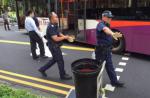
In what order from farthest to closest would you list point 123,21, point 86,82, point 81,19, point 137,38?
1. point 81,19
2. point 123,21
3. point 137,38
4. point 86,82

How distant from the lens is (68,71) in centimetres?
939

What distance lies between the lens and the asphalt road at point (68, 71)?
24.7 feet

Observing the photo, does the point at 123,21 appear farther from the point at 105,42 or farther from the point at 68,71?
the point at 105,42

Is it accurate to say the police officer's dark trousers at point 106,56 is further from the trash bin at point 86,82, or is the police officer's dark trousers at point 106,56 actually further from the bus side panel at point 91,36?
the bus side panel at point 91,36

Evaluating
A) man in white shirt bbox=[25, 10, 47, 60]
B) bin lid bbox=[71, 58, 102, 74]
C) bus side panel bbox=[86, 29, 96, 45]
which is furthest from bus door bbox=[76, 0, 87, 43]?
bin lid bbox=[71, 58, 102, 74]

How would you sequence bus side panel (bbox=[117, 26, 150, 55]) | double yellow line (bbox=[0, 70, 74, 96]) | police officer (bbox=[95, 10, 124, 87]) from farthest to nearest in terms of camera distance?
bus side panel (bbox=[117, 26, 150, 55]), double yellow line (bbox=[0, 70, 74, 96]), police officer (bbox=[95, 10, 124, 87])

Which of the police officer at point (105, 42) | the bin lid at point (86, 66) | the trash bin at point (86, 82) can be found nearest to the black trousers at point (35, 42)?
the police officer at point (105, 42)

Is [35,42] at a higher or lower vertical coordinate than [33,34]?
lower

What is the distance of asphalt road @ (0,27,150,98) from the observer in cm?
754

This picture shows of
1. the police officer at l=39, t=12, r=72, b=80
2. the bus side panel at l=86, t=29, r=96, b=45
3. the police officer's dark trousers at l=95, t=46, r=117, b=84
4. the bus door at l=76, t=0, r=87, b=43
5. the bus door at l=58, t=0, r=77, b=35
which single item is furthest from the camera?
the bus door at l=58, t=0, r=77, b=35

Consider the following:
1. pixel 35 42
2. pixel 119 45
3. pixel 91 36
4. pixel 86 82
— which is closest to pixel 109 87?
pixel 86 82

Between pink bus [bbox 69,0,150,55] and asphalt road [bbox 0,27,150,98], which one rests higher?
pink bus [bbox 69,0,150,55]

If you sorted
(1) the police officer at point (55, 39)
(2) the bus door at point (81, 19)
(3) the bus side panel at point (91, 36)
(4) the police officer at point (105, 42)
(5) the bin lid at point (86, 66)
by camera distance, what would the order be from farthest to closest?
1. (2) the bus door at point (81, 19)
2. (3) the bus side panel at point (91, 36)
3. (1) the police officer at point (55, 39)
4. (4) the police officer at point (105, 42)
5. (5) the bin lid at point (86, 66)

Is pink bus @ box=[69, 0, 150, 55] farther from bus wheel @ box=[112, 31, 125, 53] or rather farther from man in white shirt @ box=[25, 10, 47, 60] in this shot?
man in white shirt @ box=[25, 10, 47, 60]
